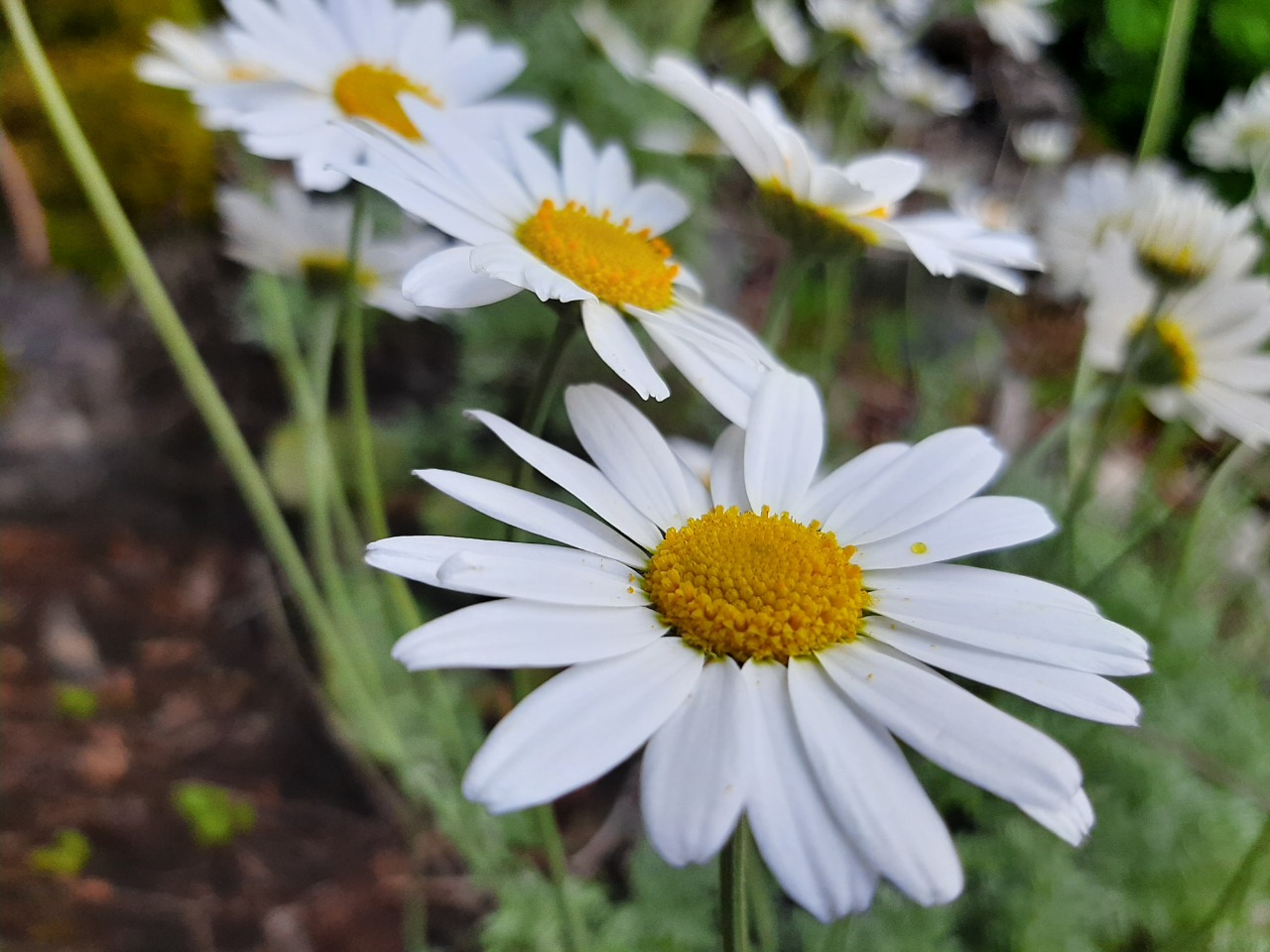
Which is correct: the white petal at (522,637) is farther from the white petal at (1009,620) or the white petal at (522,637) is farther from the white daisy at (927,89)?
the white daisy at (927,89)

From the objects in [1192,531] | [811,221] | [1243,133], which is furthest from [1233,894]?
[1243,133]

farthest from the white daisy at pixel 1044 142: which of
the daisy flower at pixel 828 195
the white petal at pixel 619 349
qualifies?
the white petal at pixel 619 349

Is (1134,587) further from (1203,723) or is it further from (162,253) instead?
(162,253)

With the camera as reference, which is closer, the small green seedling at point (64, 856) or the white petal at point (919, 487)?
the white petal at point (919, 487)

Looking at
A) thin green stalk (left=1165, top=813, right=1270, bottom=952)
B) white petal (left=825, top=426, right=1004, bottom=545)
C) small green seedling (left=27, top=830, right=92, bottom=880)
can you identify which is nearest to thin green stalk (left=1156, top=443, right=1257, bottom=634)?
thin green stalk (left=1165, top=813, right=1270, bottom=952)

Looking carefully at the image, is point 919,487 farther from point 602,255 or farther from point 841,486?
point 602,255
